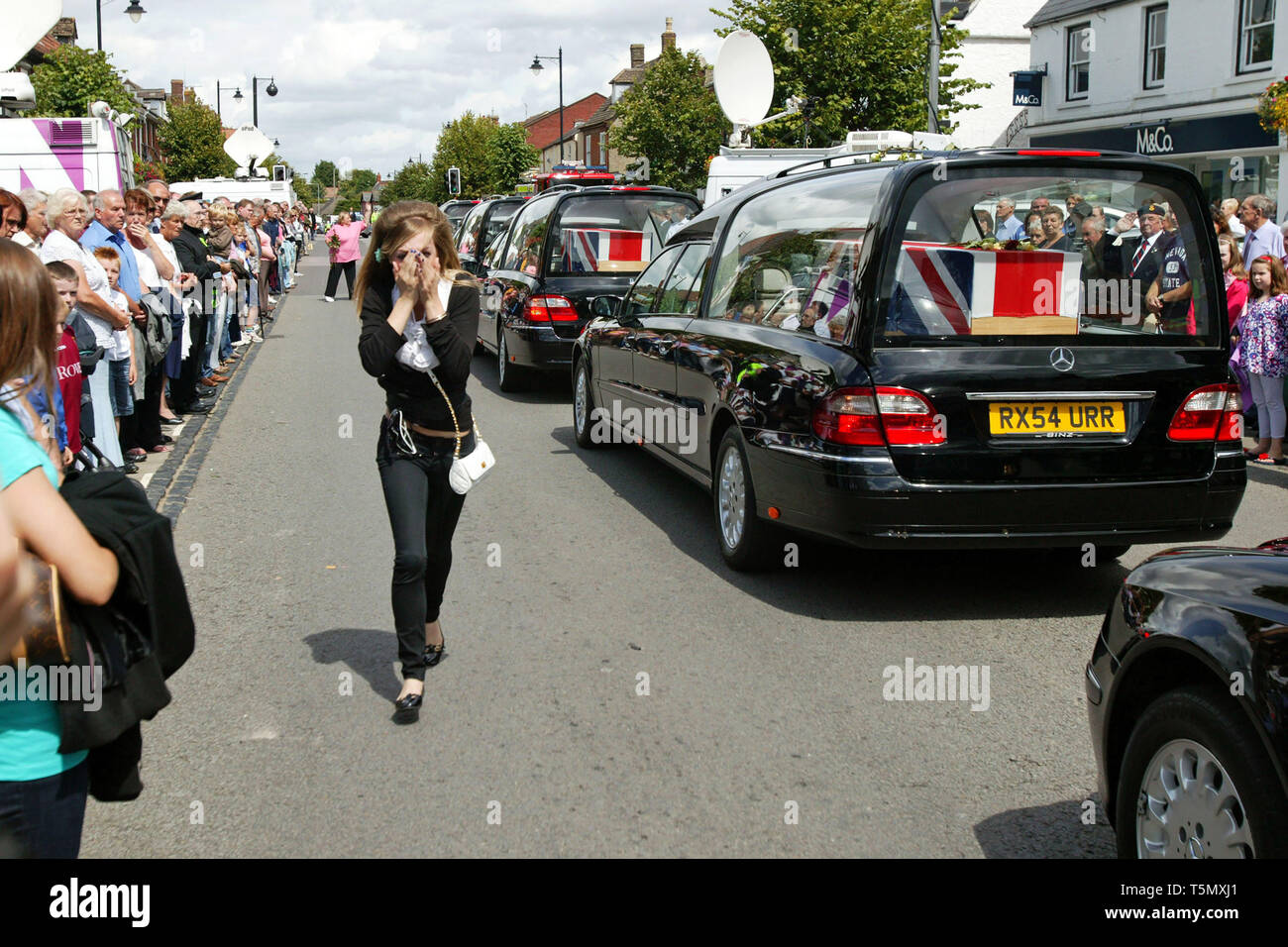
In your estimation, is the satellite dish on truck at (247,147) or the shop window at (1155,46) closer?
the shop window at (1155,46)

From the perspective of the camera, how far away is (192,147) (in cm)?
5978

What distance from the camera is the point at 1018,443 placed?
226 inches

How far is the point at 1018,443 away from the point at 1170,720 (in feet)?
9.33

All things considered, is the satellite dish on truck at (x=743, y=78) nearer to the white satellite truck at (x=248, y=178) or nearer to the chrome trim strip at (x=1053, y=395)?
the chrome trim strip at (x=1053, y=395)

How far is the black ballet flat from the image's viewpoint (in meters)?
4.74

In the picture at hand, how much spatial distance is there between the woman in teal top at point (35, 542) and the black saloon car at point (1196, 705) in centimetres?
226

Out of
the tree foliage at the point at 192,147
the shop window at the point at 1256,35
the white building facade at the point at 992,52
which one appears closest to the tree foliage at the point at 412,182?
the tree foliage at the point at 192,147

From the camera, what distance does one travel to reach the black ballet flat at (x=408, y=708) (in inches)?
187

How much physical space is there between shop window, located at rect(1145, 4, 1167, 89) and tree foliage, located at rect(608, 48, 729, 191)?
38.4 ft

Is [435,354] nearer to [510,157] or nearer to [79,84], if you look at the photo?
[79,84]

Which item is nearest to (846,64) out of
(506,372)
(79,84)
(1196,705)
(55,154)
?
(79,84)

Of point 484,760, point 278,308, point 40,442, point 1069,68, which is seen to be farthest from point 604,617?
point 1069,68

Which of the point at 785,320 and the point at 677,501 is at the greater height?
the point at 785,320

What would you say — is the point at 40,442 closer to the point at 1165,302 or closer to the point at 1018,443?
the point at 1018,443
